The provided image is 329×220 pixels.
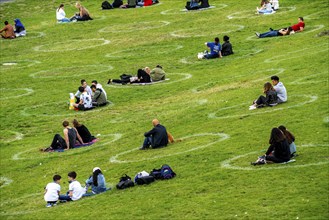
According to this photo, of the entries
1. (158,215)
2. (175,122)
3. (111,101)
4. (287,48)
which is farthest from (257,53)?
(158,215)

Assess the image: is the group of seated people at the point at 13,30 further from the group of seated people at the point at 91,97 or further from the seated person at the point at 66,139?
the seated person at the point at 66,139

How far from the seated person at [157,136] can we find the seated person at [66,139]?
4.64m

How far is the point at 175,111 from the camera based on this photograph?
196 feet

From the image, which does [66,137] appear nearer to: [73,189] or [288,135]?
[73,189]

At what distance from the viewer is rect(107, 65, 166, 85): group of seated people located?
69438 mm

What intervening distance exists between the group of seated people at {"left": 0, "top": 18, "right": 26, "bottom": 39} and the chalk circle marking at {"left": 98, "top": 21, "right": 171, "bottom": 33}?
6123 mm

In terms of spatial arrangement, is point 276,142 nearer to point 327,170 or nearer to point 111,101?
point 327,170

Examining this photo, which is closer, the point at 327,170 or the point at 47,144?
the point at 327,170

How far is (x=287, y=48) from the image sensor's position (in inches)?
2867

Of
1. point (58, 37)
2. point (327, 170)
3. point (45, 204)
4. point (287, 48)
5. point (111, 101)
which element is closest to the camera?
point (327, 170)

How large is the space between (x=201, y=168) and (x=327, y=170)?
5567mm

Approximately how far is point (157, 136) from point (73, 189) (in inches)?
296

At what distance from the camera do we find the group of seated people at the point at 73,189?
43.2m

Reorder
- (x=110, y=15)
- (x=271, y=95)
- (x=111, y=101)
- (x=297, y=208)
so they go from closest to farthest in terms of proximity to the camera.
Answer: (x=297, y=208) → (x=271, y=95) → (x=111, y=101) → (x=110, y=15)
